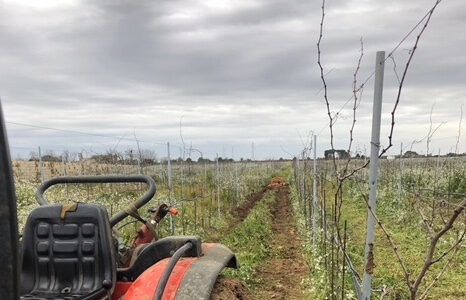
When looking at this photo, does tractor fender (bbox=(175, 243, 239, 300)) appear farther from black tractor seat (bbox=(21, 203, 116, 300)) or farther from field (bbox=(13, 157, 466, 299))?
black tractor seat (bbox=(21, 203, 116, 300))

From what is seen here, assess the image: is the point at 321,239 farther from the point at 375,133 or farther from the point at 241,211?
the point at 241,211

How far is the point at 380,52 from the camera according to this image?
80.6 inches

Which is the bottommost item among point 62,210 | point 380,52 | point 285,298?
point 285,298

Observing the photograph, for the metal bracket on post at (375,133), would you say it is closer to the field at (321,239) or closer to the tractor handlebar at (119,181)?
the field at (321,239)

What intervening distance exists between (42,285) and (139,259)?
535 mm

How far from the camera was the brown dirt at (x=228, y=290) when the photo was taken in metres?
2.24

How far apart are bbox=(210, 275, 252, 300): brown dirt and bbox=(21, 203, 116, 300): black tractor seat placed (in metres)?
0.57

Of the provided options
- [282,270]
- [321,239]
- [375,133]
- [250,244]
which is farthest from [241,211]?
[375,133]

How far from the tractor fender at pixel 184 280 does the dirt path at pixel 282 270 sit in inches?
104

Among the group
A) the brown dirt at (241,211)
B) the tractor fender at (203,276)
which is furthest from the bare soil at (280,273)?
the brown dirt at (241,211)

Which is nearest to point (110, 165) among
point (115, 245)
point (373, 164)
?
point (115, 245)

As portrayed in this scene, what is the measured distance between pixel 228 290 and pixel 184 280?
296 millimetres

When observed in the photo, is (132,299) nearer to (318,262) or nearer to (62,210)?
(62,210)

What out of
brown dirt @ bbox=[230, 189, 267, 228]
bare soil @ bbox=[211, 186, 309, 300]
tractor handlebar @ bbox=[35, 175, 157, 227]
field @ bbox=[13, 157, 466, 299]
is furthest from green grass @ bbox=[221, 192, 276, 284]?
tractor handlebar @ bbox=[35, 175, 157, 227]
